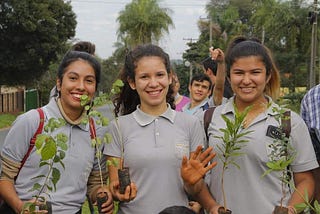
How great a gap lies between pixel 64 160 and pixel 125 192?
44cm

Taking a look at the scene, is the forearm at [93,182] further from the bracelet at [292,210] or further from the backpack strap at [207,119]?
the bracelet at [292,210]

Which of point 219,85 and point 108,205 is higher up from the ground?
point 219,85

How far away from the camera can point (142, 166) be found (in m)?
2.64

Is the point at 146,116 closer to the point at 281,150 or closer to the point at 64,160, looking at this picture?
the point at 64,160

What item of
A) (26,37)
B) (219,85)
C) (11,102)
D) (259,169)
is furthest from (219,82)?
(11,102)

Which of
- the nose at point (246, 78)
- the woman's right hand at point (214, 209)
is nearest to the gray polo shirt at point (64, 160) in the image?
the woman's right hand at point (214, 209)

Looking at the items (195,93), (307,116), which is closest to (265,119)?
(307,116)

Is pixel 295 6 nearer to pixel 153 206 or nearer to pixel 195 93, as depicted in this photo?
pixel 195 93

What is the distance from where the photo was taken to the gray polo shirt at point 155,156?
265 centimetres

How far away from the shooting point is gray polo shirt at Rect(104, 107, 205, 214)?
104 inches

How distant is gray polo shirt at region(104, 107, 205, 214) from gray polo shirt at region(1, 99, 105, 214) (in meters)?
0.19

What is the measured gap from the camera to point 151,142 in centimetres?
268

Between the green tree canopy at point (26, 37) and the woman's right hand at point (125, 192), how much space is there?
25.6 metres

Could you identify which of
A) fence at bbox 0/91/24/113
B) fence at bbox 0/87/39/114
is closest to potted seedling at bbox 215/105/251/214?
fence at bbox 0/87/39/114
